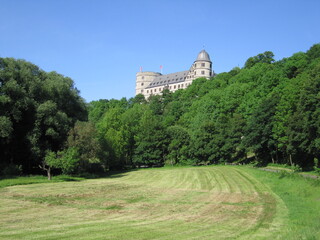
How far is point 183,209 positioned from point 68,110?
105 feet

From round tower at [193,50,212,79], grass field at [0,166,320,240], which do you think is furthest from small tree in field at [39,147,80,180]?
round tower at [193,50,212,79]

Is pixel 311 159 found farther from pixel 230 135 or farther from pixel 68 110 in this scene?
pixel 68 110

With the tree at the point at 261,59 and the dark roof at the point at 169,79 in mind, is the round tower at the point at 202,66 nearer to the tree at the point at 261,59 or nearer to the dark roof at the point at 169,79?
the dark roof at the point at 169,79

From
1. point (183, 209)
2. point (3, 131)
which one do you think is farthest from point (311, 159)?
point (3, 131)

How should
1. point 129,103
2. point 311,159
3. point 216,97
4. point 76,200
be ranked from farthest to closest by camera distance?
point 129,103
point 216,97
point 311,159
point 76,200

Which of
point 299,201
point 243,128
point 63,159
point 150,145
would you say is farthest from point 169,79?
point 299,201

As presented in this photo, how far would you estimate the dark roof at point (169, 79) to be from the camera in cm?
16575

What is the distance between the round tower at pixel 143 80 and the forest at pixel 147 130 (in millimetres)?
117675

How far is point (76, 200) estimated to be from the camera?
22266mm

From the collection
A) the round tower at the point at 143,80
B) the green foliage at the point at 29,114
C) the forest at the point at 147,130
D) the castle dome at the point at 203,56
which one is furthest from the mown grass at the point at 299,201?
the round tower at the point at 143,80

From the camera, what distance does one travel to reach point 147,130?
6494 centimetres

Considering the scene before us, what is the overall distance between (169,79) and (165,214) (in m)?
159

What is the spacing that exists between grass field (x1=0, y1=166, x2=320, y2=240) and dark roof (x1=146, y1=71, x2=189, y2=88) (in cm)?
14146

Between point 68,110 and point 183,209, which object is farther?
point 68,110
